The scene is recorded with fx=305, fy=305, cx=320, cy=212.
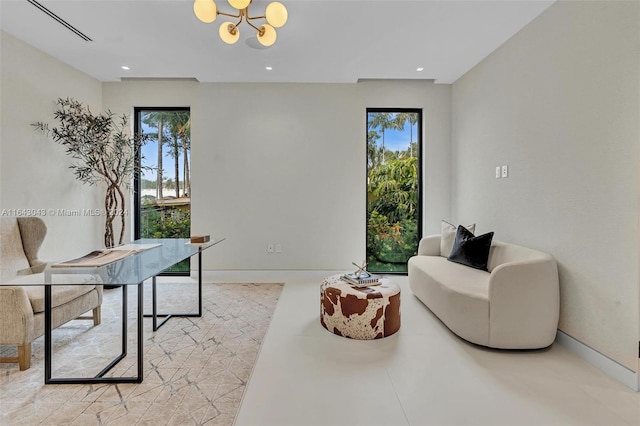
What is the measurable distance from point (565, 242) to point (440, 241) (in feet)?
4.63

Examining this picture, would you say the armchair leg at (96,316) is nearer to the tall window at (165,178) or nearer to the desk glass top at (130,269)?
the desk glass top at (130,269)

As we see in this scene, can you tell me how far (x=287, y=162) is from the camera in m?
4.33

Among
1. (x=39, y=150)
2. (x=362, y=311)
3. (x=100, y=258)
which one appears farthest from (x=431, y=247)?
(x=39, y=150)

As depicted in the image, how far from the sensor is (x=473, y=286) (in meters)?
2.49

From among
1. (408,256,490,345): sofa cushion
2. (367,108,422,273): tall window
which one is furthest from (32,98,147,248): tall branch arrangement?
(408,256,490,345): sofa cushion

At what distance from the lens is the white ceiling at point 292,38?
2.57 metres

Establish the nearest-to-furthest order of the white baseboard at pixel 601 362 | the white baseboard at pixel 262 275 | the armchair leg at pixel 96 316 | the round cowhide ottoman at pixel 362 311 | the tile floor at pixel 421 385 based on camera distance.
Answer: the tile floor at pixel 421 385 < the white baseboard at pixel 601 362 < the round cowhide ottoman at pixel 362 311 < the armchair leg at pixel 96 316 < the white baseboard at pixel 262 275

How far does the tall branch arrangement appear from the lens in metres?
3.49

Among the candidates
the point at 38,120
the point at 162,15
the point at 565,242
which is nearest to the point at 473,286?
the point at 565,242

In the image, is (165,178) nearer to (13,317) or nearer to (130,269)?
(13,317)

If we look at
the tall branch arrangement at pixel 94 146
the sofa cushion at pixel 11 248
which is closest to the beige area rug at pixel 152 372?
the sofa cushion at pixel 11 248

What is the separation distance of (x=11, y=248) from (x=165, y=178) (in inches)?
81.5

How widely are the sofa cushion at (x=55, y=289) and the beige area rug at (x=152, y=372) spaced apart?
1.30 ft

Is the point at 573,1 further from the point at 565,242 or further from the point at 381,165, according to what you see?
the point at 381,165
